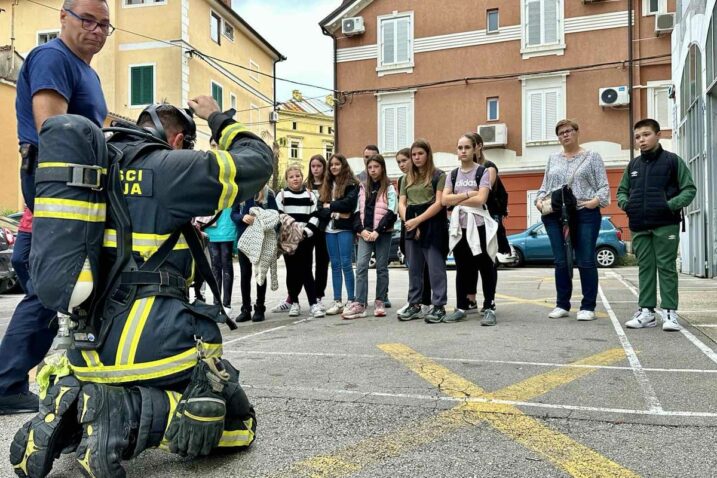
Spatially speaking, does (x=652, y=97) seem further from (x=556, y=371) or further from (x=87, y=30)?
(x=87, y=30)

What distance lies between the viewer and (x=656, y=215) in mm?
5914

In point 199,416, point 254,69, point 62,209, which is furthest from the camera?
point 254,69

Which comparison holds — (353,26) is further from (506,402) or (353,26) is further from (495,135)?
(506,402)

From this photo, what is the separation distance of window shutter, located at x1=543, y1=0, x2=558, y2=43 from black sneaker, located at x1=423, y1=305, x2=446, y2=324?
20574 mm

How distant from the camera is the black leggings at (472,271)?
6582 millimetres

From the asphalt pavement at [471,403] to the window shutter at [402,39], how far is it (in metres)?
21.6

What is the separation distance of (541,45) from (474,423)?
23643 millimetres

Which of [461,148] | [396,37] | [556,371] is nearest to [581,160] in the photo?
[461,148]

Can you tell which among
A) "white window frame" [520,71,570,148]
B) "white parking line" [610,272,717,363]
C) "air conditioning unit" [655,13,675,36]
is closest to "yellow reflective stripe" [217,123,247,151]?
"white parking line" [610,272,717,363]

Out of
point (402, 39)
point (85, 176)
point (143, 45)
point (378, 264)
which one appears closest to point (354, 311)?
point (378, 264)

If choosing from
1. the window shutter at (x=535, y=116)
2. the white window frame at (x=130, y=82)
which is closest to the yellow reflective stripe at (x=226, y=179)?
the window shutter at (x=535, y=116)

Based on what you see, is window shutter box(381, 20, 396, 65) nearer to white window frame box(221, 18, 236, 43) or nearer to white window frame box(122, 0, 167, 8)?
white window frame box(122, 0, 167, 8)

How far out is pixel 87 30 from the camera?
327 cm

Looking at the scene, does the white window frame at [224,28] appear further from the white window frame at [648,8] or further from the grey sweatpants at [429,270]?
the grey sweatpants at [429,270]
